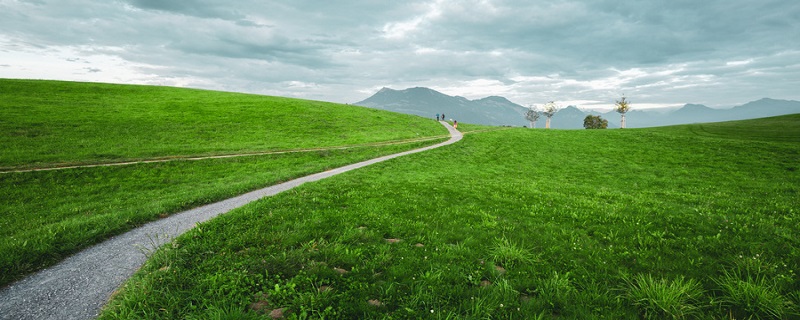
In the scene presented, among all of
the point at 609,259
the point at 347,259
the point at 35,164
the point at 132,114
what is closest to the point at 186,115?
the point at 132,114

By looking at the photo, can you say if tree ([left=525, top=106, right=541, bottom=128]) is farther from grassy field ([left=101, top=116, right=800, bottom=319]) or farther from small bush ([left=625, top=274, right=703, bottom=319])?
small bush ([left=625, top=274, right=703, bottom=319])

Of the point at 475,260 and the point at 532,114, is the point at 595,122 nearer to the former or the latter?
the point at 532,114

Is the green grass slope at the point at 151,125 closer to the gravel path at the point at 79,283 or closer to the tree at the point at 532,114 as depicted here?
the gravel path at the point at 79,283

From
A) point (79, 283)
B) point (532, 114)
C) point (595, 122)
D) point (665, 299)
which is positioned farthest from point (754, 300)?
point (595, 122)

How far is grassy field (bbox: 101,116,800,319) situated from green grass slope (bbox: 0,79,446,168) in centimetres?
2842

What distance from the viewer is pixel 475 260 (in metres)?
7.55

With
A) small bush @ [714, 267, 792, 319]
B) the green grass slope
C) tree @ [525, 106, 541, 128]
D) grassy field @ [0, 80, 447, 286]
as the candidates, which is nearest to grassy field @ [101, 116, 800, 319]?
small bush @ [714, 267, 792, 319]

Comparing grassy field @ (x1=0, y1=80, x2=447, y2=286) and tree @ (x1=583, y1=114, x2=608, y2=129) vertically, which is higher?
tree @ (x1=583, y1=114, x2=608, y2=129)

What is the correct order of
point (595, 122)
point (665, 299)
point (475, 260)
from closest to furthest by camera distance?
point (665, 299) → point (475, 260) → point (595, 122)

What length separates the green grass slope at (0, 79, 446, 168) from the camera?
99.4 ft

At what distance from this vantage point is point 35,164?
24.1m

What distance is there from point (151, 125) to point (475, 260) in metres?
53.9

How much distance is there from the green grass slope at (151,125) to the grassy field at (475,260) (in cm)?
2842

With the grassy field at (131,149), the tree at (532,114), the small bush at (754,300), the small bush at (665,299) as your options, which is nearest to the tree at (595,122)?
the tree at (532,114)
